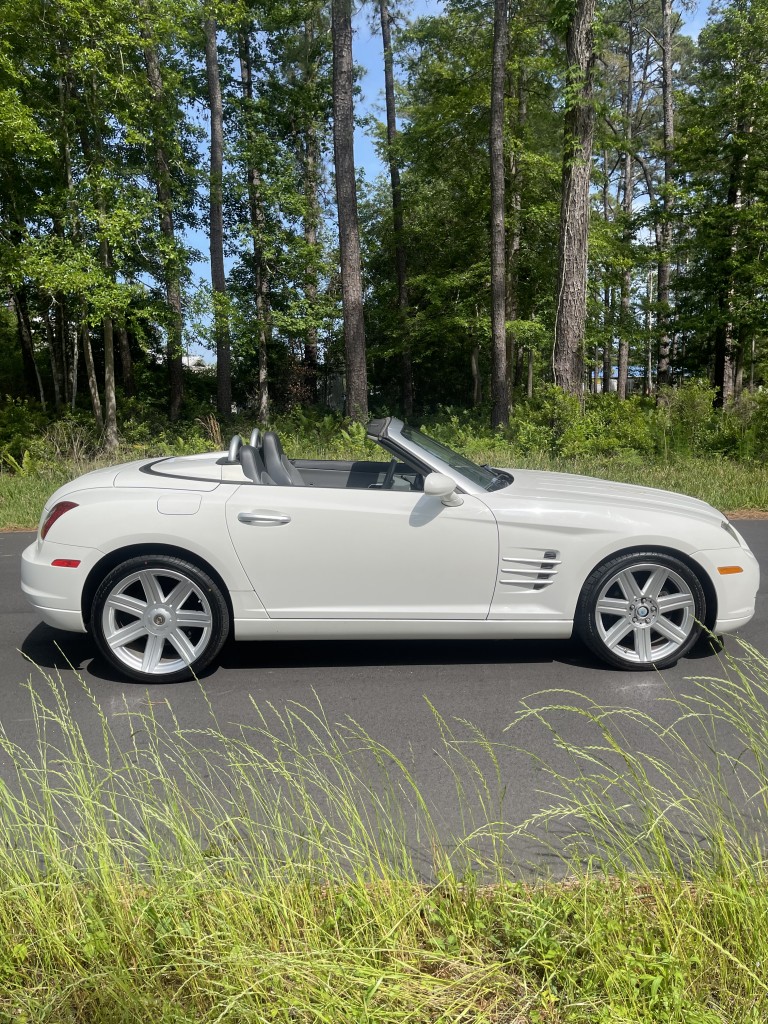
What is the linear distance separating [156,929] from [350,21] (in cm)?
1943

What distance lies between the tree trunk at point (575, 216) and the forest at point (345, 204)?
4 cm

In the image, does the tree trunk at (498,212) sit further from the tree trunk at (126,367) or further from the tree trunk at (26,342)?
the tree trunk at (26,342)

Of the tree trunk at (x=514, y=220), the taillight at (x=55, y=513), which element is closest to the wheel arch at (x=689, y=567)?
the taillight at (x=55, y=513)

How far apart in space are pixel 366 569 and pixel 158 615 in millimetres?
1215

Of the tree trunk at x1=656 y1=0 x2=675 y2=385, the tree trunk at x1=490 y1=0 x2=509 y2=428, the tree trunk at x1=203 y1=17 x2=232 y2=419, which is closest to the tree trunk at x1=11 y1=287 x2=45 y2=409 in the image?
the tree trunk at x1=203 y1=17 x2=232 y2=419

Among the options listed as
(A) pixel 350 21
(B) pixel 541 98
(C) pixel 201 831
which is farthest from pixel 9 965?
(B) pixel 541 98

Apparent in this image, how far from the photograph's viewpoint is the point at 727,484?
11688mm

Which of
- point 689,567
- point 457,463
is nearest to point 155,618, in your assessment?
point 457,463

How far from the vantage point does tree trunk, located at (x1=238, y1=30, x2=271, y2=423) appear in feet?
81.3

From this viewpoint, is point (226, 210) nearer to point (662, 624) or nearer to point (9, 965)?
point (662, 624)

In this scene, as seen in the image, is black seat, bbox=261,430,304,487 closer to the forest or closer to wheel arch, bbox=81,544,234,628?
wheel arch, bbox=81,544,234,628

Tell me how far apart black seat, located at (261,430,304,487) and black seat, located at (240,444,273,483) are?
0.05 meters

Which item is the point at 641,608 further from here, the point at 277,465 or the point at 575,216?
the point at 575,216

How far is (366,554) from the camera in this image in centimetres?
448
